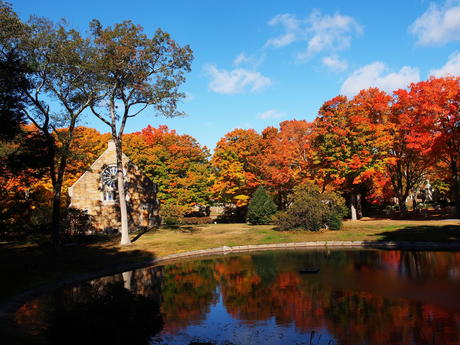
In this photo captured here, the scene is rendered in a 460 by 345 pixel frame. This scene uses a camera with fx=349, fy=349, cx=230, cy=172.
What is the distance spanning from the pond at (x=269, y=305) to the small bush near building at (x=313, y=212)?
382 inches

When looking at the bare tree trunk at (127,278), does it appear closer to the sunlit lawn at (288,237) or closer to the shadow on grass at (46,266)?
the shadow on grass at (46,266)

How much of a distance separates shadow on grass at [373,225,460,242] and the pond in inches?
131

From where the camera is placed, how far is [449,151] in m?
35.7

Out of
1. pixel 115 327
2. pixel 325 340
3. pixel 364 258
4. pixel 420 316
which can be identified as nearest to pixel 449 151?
pixel 364 258

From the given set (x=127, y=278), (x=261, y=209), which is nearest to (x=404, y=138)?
(x=261, y=209)

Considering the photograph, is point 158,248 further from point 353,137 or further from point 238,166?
point 353,137

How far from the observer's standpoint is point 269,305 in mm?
12992

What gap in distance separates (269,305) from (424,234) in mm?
17884

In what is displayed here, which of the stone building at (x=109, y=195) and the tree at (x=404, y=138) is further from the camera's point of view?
the tree at (x=404, y=138)

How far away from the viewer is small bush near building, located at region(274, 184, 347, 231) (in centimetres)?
3128

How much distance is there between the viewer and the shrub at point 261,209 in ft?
132

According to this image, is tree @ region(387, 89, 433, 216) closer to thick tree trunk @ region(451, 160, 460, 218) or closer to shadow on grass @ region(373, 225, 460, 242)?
thick tree trunk @ region(451, 160, 460, 218)

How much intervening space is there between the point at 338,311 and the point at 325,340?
8.62 ft

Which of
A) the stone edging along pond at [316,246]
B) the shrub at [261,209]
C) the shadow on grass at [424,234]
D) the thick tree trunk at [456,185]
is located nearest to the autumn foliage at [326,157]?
the thick tree trunk at [456,185]
